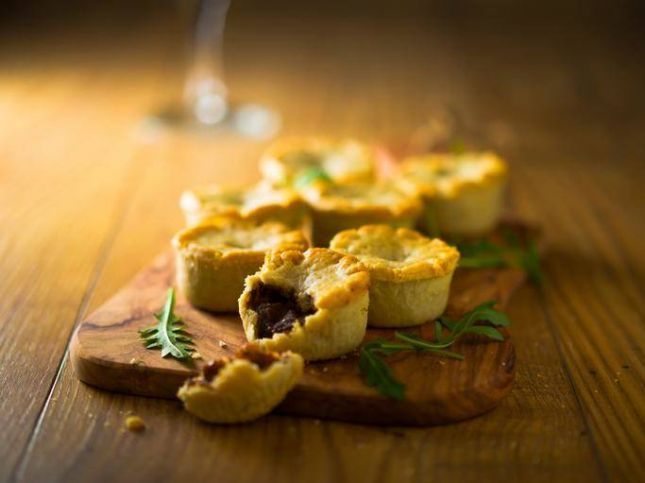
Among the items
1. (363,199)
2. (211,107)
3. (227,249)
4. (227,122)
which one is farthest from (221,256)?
(211,107)

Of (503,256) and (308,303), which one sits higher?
(308,303)

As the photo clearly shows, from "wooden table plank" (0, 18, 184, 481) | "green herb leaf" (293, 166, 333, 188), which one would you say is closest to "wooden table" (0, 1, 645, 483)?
"wooden table plank" (0, 18, 184, 481)

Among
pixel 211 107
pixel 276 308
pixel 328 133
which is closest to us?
pixel 276 308

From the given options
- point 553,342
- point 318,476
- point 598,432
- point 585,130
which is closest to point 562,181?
point 585,130

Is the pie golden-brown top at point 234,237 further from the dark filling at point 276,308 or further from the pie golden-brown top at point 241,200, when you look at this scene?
the dark filling at point 276,308

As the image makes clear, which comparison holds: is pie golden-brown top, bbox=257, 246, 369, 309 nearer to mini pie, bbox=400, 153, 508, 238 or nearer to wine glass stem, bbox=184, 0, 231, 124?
mini pie, bbox=400, 153, 508, 238

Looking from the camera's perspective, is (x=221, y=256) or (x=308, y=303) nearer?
(x=308, y=303)

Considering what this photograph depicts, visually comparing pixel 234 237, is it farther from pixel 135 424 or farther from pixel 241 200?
pixel 135 424

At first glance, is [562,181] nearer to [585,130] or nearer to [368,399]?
[585,130]
